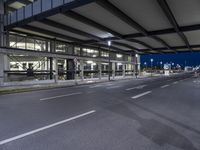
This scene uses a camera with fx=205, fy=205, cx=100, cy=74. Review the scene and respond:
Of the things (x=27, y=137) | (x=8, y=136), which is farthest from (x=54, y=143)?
(x=8, y=136)

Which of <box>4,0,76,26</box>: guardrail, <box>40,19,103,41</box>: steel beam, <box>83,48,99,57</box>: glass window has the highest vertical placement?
<box>4,0,76,26</box>: guardrail

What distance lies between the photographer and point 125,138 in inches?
194

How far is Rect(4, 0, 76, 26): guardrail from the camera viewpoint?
66.4ft

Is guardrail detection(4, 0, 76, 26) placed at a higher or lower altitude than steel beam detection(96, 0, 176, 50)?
higher

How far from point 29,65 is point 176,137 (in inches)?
1259

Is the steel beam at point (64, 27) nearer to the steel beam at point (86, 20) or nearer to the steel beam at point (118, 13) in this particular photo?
the steel beam at point (86, 20)

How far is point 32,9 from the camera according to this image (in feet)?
75.8

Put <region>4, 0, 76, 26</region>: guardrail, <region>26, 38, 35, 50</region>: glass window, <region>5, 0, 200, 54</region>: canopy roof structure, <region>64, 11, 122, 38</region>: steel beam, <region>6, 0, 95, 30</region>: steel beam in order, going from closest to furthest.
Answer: <region>6, 0, 95, 30</region>: steel beam < <region>5, 0, 200, 54</region>: canopy roof structure < <region>4, 0, 76, 26</region>: guardrail < <region>64, 11, 122, 38</region>: steel beam < <region>26, 38, 35, 50</region>: glass window

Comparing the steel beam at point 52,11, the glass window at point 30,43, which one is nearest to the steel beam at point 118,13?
the steel beam at point 52,11

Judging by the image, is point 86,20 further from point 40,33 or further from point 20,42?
point 20,42

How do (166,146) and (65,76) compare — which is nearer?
(166,146)

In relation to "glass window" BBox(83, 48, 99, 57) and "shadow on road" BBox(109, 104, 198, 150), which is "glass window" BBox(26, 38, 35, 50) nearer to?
"glass window" BBox(83, 48, 99, 57)

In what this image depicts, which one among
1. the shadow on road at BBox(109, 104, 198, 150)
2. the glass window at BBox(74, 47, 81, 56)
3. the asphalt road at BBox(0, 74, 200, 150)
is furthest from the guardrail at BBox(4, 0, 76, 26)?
the glass window at BBox(74, 47, 81, 56)

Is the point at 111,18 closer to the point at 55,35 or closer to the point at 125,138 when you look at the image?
the point at 55,35
